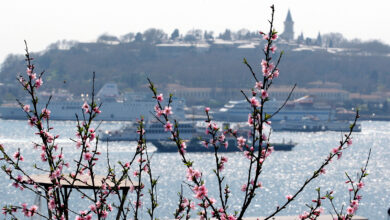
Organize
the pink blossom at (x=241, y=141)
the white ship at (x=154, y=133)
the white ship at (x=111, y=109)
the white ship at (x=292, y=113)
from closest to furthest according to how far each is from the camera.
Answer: the pink blossom at (x=241, y=141), the white ship at (x=154, y=133), the white ship at (x=292, y=113), the white ship at (x=111, y=109)

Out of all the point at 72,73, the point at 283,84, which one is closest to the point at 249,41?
the point at 283,84

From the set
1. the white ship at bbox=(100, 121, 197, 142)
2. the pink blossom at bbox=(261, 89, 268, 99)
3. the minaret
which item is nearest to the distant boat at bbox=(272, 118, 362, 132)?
the white ship at bbox=(100, 121, 197, 142)

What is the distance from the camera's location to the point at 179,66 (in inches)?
5463

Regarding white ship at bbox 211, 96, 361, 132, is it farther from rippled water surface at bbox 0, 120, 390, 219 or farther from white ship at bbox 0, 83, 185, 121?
rippled water surface at bbox 0, 120, 390, 219

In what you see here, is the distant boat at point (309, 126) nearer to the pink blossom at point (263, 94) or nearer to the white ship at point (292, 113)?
the white ship at point (292, 113)

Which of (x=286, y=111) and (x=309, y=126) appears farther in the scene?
(x=286, y=111)

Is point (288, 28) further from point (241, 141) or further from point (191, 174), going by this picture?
point (191, 174)

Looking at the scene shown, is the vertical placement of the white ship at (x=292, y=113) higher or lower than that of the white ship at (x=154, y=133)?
lower

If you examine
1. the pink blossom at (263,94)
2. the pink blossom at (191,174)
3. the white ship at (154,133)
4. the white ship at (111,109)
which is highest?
the pink blossom at (263,94)

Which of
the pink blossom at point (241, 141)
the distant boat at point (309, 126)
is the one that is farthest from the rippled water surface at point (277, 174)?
the pink blossom at point (241, 141)

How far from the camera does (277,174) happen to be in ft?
133

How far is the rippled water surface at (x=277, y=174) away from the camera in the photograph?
3009 centimetres

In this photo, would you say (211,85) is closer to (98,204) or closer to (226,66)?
(226,66)

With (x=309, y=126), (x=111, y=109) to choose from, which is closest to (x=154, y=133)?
(x=309, y=126)
